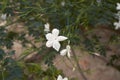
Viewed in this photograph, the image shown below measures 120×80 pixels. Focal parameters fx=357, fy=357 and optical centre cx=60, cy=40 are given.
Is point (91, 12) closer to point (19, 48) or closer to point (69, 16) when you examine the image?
point (69, 16)

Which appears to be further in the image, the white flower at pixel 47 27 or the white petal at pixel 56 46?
the white flower at pixel 47 27

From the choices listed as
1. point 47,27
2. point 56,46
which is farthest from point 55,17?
point 56,46

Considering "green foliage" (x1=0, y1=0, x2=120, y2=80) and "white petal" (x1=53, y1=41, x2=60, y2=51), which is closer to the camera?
"white petal" (x1=53, y1=41, x2=60, y2=51)

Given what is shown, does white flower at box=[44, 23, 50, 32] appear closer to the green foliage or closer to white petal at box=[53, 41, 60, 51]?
the green foliage

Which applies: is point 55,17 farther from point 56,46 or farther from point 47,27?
point 56,46

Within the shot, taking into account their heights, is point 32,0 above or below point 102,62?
above

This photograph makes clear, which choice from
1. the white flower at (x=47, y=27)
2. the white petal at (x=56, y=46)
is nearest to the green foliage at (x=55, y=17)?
the white flower at (x=47, y=27)

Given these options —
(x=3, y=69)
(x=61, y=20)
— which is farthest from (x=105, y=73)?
(x=3, y=69)

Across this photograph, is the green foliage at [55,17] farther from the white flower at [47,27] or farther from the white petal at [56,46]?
the white petal at [56,46]

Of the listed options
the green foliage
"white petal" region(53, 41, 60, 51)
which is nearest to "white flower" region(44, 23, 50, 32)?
the green foliage

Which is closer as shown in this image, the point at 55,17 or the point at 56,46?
the point at 56,46

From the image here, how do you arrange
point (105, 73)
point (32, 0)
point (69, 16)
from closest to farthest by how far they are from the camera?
point (69, 16)
point (32, 0)
point (105, 73)
